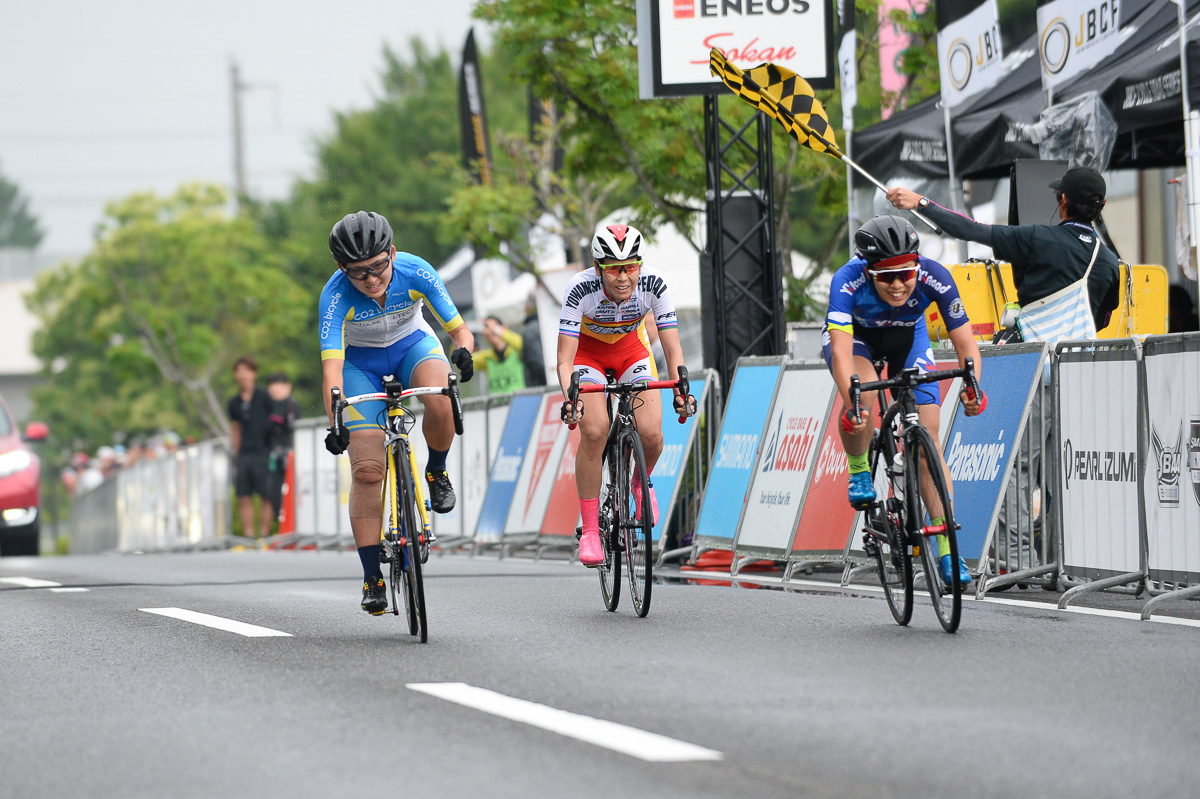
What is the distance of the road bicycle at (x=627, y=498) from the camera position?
9016mm

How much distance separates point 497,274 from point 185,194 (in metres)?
25.5

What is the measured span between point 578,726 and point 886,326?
378 cm

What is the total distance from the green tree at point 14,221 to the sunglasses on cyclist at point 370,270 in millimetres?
168706

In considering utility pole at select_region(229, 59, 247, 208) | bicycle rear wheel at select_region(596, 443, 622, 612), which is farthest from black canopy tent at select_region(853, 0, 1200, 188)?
utility pole at select_region(229, 59, 247, 208)

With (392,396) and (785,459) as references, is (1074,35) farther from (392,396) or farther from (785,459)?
(392,396)

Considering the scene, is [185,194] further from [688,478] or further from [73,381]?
[688,478]

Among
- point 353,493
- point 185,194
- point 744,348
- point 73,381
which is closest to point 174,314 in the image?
point 185,194

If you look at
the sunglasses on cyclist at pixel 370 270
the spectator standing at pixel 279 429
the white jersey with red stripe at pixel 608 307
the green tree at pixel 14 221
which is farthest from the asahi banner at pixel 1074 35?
the green tree at pixel 14 221

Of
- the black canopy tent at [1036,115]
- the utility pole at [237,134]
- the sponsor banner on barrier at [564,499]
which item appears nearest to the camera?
the black canopy tent at [1036,115]

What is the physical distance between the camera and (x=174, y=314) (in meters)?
47.8

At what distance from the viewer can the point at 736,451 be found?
12742 mm

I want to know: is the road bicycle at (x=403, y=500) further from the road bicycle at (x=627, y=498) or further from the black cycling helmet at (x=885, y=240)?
the black cycling helmet at (x=885, y=240)

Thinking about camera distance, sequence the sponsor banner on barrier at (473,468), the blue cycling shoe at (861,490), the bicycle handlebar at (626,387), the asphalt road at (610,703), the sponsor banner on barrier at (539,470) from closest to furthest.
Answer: the asphalt road at (610,703), the blue cycling shoe at (861,490), the bicycle handlebar at (626,387), the sponsor banner on barrier at (539,470), the sponsor banner on barrier at (473,468)

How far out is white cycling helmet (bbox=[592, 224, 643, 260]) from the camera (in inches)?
363
